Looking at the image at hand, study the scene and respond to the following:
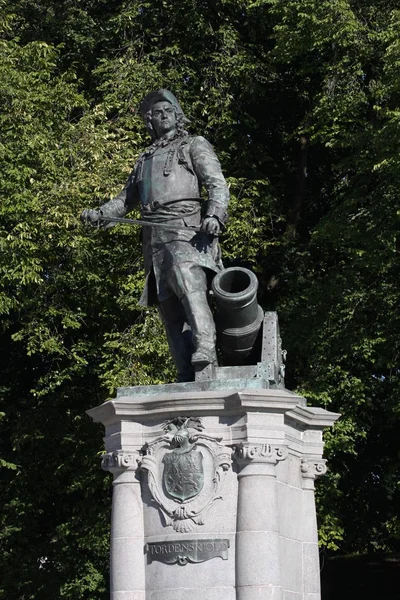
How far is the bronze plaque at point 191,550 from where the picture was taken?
32.0 feet

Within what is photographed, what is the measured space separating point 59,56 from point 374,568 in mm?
12797

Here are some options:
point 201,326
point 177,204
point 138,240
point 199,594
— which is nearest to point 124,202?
point 177,204

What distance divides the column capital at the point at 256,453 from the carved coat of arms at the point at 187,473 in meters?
0.11

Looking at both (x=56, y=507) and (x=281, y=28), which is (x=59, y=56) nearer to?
(x=281, y=28)

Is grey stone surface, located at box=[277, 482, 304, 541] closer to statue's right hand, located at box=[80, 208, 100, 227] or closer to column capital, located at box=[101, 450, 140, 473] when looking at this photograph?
column capital, located at box=[101, 450, 140, 473]

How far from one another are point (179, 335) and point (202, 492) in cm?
151

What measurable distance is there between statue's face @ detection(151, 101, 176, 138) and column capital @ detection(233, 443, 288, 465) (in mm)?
2878

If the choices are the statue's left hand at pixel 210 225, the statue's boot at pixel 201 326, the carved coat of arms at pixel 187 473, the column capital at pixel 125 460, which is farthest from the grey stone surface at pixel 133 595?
the statue's left hand at pixel 210 225

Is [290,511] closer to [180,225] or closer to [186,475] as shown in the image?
[186,475]

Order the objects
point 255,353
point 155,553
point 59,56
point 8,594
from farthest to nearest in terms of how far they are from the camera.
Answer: point 59,56 → point 8,594 → point 255,353 → point 155,553

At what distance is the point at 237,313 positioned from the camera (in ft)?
34.2

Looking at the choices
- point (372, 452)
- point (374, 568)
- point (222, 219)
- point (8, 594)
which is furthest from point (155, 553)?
point (374, 568)

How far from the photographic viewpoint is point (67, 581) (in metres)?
21.7

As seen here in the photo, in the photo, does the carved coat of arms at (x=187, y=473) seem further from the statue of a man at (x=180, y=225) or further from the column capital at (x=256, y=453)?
the statue of a man at (x=180, y=225)
